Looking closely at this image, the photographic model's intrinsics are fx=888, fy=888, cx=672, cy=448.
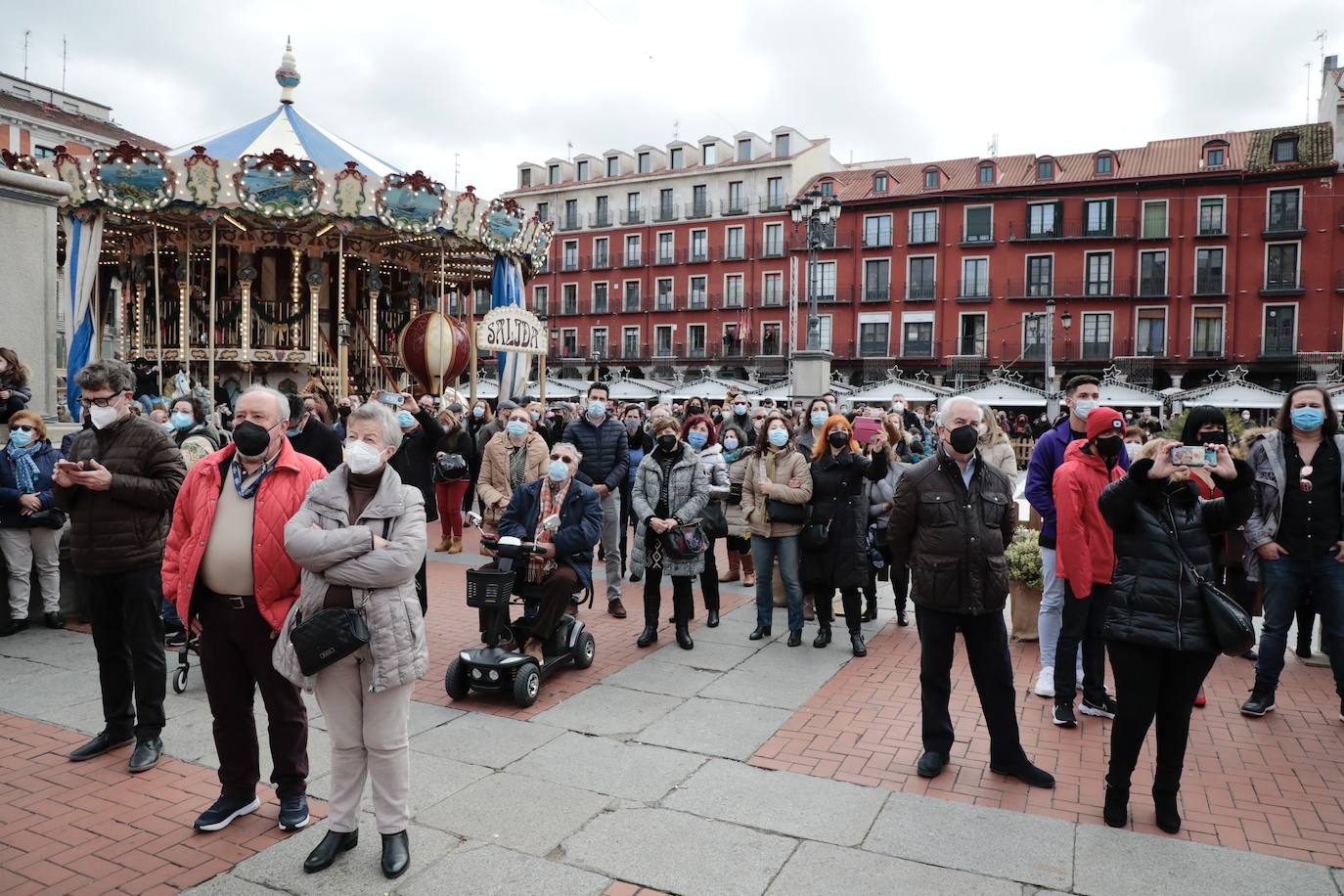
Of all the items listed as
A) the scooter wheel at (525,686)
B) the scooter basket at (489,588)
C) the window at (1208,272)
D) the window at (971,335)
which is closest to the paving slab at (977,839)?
the scooter wheel at (525,686)

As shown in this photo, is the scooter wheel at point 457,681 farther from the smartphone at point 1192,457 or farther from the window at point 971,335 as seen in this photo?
the window at point 971,335

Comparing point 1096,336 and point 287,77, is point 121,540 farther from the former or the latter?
point 1096,336

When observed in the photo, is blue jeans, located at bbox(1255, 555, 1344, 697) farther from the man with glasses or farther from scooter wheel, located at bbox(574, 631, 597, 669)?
the man with glasses

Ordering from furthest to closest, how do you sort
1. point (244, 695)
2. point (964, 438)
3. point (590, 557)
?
point (590, 557) < point (964, 438) < point (244, 695)

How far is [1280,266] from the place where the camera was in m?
36.6

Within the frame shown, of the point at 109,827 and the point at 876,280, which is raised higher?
the point at 876,280

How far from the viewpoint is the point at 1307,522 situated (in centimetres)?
490

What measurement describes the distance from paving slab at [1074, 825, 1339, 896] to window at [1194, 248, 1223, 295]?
40.2 metres

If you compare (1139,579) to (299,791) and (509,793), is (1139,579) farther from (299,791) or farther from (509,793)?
(299,791)

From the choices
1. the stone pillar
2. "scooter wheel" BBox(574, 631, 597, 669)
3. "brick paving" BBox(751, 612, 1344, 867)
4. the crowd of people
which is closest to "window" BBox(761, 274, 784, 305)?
the crowd of people

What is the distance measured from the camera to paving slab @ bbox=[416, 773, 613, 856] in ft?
11.8

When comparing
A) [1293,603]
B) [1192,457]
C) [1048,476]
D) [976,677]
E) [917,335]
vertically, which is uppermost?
[917,335]

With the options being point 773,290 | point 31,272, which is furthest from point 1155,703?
point 773,290

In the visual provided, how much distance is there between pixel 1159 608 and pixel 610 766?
2546mm
